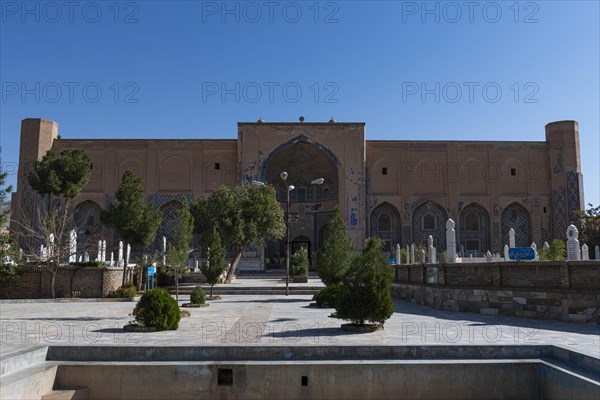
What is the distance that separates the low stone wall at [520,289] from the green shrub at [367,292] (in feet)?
11.5

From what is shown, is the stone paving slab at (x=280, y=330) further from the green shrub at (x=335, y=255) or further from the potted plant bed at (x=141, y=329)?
the green shrub at (x=335, y=255)

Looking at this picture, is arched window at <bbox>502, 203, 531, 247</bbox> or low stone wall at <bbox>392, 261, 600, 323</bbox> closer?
low stone wall at <bbox>392, 261, 600, 323</bbox>

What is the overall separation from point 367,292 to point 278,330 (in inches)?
62.5

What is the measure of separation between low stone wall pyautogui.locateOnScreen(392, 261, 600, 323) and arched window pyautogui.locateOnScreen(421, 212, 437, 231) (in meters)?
18.1

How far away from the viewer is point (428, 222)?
31.0 meters

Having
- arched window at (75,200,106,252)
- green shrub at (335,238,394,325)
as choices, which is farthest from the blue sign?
arched window at (75,200,106,252)

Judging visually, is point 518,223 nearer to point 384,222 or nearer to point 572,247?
point 384,222

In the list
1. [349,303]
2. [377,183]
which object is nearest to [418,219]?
[377,183]

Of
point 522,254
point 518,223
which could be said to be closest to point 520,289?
point 522,254

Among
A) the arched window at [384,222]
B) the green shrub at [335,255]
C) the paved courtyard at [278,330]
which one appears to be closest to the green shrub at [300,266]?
the arched window at [384,222]

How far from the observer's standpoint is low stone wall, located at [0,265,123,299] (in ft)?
50.9

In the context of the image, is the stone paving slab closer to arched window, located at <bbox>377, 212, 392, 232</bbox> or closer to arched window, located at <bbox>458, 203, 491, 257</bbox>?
arched window, located at <bbox>377, 212, 392, 232</bbox>

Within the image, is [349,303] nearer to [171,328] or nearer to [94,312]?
[171,328]

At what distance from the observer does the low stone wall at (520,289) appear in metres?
9.38
